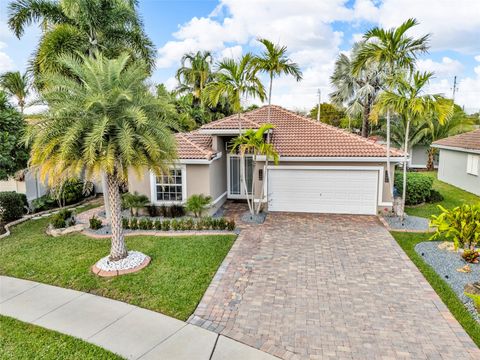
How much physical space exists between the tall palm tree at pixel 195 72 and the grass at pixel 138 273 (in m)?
20.3

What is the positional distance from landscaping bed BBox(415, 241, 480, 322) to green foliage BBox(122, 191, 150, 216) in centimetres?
1073

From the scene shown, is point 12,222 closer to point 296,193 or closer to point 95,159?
point 95,159

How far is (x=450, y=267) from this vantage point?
904 centimetres

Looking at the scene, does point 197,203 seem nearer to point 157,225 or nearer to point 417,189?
point 157,225

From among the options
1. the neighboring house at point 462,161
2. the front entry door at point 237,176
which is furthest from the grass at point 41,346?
the neighboring house at point 462,161

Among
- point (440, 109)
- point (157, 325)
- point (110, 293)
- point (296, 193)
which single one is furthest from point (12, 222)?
point (440, 109)

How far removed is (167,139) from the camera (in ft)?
29.0

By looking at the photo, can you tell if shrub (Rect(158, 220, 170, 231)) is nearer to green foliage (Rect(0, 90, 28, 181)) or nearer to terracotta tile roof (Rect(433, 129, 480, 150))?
green foliage (Rect(0, 90, 28, 181))

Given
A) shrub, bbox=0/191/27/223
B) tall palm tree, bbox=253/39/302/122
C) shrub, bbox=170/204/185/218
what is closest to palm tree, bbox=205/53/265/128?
tall palm tree, bbox=253/39/302/122

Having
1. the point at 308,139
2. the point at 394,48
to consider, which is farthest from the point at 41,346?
the point at 394,48

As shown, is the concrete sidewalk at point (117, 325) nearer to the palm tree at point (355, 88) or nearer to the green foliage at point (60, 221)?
the green foliage at point (60, 221)

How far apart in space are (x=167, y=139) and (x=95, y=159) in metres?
1.88

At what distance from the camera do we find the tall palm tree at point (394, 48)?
1212cm

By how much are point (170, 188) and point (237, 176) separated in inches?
161
